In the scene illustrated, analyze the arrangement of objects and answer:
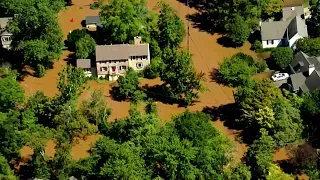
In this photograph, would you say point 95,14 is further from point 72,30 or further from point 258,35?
point 258,35

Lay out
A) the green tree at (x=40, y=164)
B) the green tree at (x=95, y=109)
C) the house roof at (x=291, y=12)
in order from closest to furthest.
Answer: the green tree at (x=40, y=164) < the green tree at (x=95, y=109) < the house roof at (x=291, y=12)

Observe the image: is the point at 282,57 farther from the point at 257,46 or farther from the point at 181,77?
the point at 181,77

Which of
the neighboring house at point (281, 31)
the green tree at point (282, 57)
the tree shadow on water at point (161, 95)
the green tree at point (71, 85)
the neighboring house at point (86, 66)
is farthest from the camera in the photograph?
the neighboring house at point (281, 31)

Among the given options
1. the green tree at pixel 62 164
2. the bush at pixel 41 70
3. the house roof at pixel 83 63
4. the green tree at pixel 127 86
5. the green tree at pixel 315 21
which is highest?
the green tree at pixel 315 21

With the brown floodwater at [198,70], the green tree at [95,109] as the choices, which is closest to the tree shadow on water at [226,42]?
the brown floodwater at [198,70]

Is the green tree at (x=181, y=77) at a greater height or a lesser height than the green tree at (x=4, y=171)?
greater

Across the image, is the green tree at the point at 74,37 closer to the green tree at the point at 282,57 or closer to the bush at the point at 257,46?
the bush at the point at 257,46
